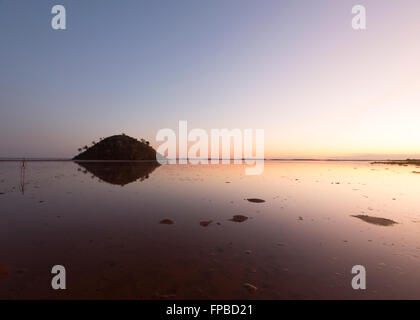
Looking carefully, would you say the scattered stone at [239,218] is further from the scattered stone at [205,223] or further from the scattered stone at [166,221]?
the scattered stone at [166,221]

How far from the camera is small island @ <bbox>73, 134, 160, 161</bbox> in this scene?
152m

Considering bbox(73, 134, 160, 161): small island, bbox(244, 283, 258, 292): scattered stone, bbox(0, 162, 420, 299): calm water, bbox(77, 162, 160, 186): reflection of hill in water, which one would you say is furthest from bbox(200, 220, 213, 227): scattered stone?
bbox(73, 134, 160, 161): small island

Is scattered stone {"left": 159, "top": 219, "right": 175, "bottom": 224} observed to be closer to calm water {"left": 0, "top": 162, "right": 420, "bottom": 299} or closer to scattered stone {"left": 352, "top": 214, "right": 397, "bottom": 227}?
calm water {"left": 0, "top": 162, "right": 420, "bottom": 299}

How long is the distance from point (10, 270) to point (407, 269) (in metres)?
14.8

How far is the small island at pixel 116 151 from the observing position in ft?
498

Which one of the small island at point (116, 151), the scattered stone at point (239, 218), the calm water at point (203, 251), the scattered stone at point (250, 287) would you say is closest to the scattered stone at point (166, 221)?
the calm water at point (203, 251)

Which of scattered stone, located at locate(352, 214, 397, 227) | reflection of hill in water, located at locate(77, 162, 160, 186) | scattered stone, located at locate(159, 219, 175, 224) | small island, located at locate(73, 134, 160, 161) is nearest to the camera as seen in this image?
scattered stone, located at locate(159, 219, 175, 224)

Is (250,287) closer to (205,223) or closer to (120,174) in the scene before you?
(205,223)

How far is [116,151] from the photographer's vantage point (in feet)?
499

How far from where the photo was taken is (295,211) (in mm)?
15969

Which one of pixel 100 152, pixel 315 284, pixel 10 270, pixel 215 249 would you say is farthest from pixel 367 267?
pixel 100 152

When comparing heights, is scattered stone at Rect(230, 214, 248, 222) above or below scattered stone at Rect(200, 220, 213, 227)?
below

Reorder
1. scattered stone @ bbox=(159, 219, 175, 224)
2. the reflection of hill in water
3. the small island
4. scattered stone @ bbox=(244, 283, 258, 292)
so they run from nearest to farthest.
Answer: scattered stone @ bbox=(244, 283, 258, 292) < scattered stone @ bbox=(159, 219, 175, 224) < the reflection of hill in water < the small island
